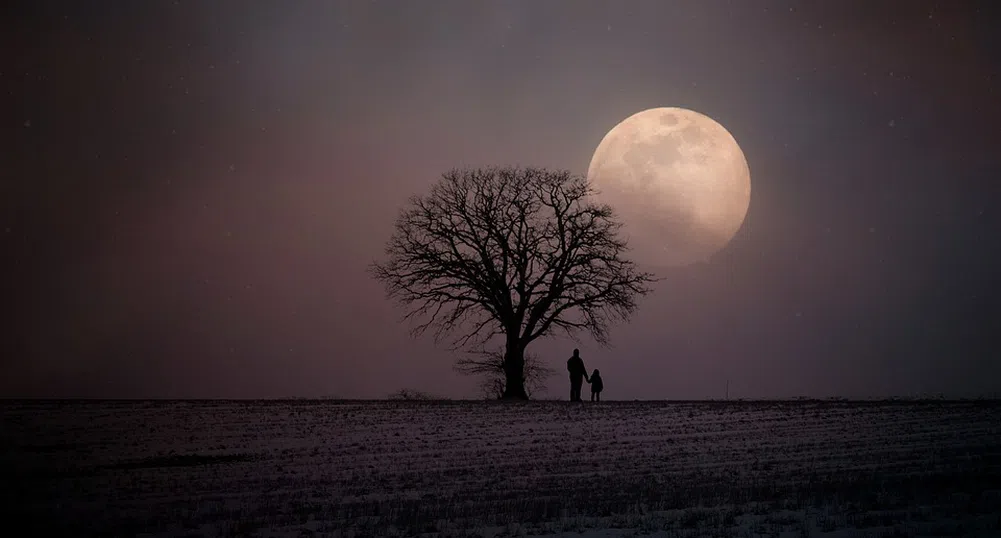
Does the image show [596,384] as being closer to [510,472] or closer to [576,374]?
[576,374]

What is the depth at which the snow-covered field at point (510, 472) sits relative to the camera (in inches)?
538

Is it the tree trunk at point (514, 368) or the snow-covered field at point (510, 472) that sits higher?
the tree trunk at point (514, 368)

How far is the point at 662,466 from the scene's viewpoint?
19.8 metres

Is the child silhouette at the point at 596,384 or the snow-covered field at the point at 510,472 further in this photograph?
the child silhouette at the point at 596,384

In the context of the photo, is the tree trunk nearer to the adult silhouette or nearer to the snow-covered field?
the adult silhouette

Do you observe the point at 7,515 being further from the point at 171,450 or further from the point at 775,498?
the point at 775,498

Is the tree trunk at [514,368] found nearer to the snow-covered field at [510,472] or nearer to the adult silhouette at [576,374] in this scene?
the adult silhouette at [576,374]

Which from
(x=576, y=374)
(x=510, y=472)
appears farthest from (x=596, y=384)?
(x=510, y=472)

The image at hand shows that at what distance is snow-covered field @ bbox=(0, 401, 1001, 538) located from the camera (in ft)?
44.8

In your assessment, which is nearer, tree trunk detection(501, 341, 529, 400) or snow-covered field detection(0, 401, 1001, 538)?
snow-covered field detection(0, 401, 1001, 538)

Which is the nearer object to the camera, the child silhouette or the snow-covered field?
the snow-covered field

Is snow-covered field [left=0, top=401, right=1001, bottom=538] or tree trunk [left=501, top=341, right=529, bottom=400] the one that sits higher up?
tree trunk [left=501, top=341, right=529, bottom=400]

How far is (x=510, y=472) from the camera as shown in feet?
63.0

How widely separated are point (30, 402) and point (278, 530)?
26.8 m
